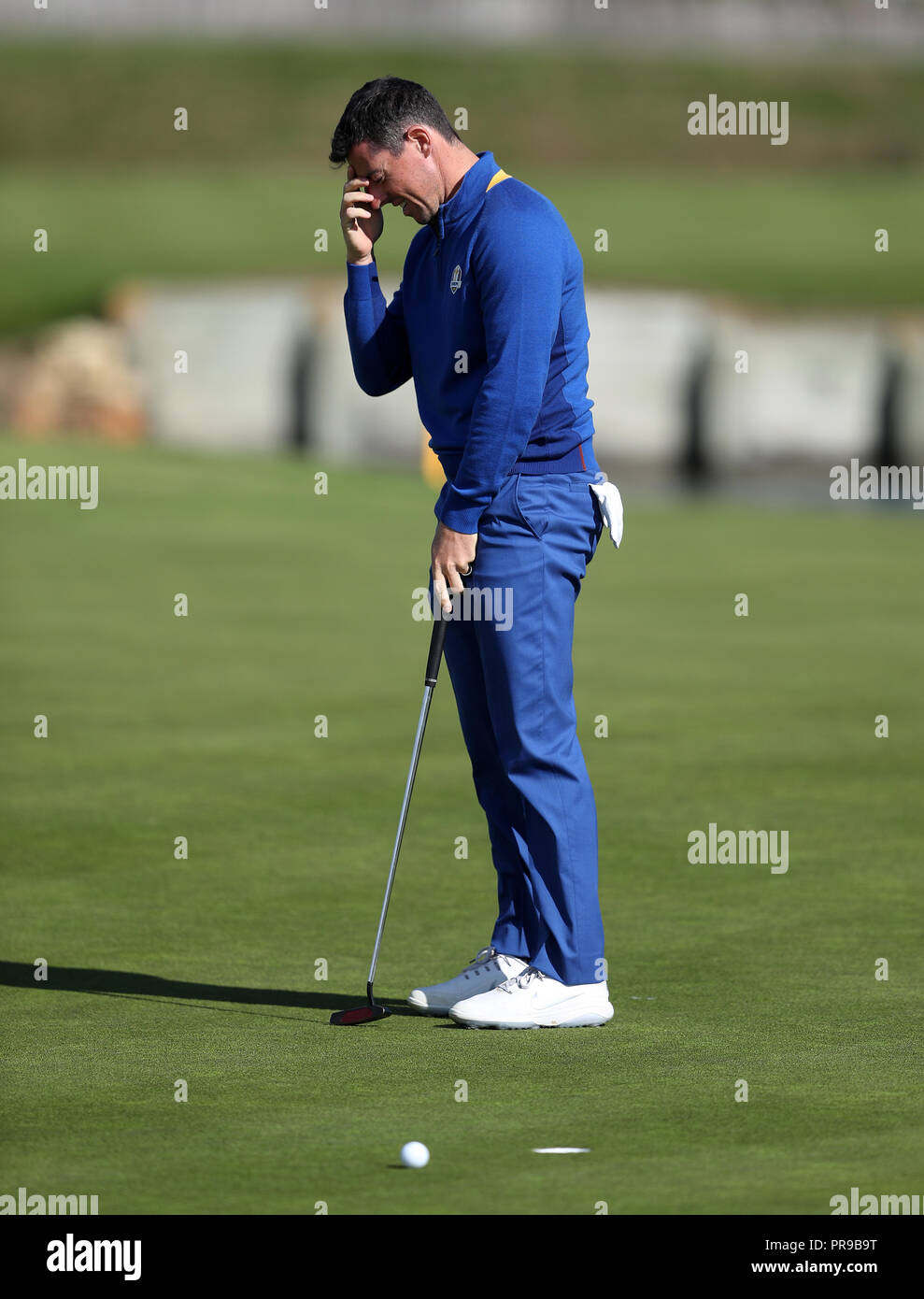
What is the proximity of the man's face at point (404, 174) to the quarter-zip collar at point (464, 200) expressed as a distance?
0.03m

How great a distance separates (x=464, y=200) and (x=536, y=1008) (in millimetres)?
1975

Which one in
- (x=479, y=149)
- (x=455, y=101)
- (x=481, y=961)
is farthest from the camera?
(x=479, y=149)

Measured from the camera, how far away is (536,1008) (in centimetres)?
550

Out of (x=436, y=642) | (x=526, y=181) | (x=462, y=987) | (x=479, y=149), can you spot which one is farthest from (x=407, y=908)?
(x=479, y=149)

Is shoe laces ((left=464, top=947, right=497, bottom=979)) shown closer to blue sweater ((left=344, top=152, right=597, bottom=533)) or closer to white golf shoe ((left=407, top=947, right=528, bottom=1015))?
white golf shoe ((left=407, top=947, right=528, bottom=1015))

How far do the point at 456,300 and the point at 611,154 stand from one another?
43.1 m

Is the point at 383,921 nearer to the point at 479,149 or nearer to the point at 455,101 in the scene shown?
the point at 479,149

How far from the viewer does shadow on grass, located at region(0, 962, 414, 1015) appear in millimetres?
5852

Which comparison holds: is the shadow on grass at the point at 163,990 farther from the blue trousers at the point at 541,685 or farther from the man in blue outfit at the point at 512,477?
the blue trousers at the point at 541,685

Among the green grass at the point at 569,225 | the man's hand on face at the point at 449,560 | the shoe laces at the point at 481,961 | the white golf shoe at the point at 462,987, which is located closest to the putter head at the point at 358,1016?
the white golf shoe at the point at 462,987

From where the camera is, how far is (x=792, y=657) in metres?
12.7

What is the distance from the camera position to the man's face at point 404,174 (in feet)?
17.9

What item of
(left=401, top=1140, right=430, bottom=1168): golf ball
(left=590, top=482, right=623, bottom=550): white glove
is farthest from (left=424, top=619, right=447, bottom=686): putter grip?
(left=401, top=1140, right=430, bottom=1168): golf ball

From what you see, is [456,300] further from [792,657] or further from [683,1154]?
[792,657]
